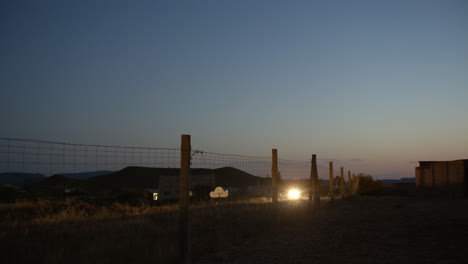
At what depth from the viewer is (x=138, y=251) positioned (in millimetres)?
9258

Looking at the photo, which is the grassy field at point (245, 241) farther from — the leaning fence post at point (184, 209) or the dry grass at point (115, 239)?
the leaning fence post at point (184, 209)

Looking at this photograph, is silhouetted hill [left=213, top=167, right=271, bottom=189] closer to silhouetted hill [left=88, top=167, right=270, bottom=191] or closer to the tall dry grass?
silhouetted hill [left=88, top=167, right=270, bottom=191]

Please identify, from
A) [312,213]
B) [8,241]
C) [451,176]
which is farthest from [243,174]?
[8,241]

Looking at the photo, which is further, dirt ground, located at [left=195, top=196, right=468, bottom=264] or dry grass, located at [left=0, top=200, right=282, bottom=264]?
dirt ground, located at [left=195, top=196, right=468, bottom=264]

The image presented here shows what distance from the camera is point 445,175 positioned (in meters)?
37.1

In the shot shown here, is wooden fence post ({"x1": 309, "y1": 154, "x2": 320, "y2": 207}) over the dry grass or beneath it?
over

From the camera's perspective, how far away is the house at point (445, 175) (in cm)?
3384

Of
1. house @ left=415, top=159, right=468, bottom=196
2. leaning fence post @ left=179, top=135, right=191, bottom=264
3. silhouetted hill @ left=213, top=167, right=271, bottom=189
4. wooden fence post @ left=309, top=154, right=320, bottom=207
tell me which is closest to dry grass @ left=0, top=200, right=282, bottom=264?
leaning fence post @ left=179, top=135, right=191, bottom=264

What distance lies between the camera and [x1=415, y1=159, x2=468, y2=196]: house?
111ft

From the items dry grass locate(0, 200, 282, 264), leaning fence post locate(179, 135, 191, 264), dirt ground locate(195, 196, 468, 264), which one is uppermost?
leaning fence post locate(179, 135, 191, 264)

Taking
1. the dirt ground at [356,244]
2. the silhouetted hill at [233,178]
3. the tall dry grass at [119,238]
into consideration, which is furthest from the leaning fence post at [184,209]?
the silhouetted hill at [233,178]

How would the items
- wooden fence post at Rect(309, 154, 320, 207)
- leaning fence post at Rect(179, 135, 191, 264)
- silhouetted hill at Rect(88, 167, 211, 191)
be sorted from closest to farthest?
leaning fence post at Rect(179, 135, 191, 264)
wooden fence post at Rect(309, 154, 320, 207)
silhouetted hill at Rect(88, 167, 211, 191)

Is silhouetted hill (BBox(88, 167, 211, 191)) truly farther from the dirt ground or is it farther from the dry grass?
the dirt ground

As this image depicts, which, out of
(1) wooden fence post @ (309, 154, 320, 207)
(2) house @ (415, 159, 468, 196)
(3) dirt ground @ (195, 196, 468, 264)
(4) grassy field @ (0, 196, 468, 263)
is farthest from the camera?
(2) house @ (415, 159, 468, 196)
